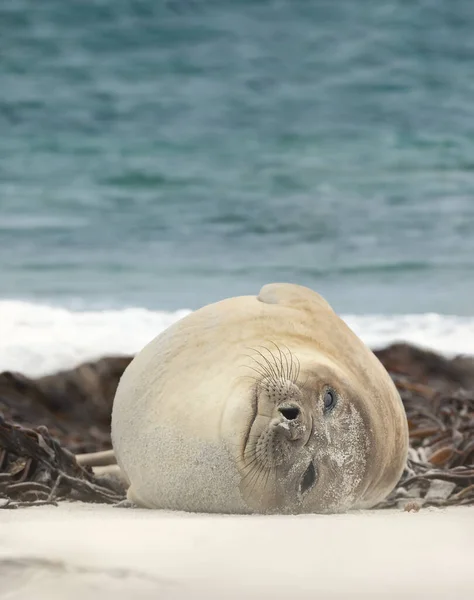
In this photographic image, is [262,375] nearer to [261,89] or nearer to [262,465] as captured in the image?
[262,465]

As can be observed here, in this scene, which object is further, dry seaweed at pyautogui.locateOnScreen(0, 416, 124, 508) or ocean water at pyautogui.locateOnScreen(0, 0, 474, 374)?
ocean water at pyautogui.locateOnScreen(0, 0, 474, 374)

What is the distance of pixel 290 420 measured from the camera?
293 cm

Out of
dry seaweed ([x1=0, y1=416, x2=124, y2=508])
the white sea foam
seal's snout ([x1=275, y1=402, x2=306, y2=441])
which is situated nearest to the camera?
seal's snout ([x1=275, y1=402, x2=306, y2=441])

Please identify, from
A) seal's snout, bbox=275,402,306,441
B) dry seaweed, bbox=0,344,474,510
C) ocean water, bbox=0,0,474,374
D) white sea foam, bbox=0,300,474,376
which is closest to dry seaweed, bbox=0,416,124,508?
dry seaweed, bbox=0,344,474,510

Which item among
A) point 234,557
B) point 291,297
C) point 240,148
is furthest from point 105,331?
point 234,557

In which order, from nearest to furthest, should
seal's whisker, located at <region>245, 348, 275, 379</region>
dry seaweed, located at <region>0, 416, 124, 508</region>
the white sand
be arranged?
the white sand → seal's whisker, located at <region>245, 348, 275, 379</region> → dry seaweed, located at <region>0, 416, 124, 508</region>

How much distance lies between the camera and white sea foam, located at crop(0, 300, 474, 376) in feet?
21.4

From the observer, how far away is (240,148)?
896 cm

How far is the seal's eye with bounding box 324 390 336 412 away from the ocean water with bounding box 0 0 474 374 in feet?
16.1

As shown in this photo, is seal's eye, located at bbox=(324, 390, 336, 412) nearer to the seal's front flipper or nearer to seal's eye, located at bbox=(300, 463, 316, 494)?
seal's eye, located at bbox=(300, 463, 316, 494)

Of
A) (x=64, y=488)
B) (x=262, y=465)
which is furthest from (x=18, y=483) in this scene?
(x=262, y=465)

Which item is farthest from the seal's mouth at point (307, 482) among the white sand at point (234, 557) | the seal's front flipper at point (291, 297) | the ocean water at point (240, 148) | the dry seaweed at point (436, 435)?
the ocean water at point (240, 148)

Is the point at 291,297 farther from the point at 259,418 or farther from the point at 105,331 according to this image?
the point at 105,331

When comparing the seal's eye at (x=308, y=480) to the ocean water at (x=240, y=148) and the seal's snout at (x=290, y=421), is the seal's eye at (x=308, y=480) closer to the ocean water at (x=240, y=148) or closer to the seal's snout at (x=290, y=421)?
the seal's snout at (x=290, y=421)
